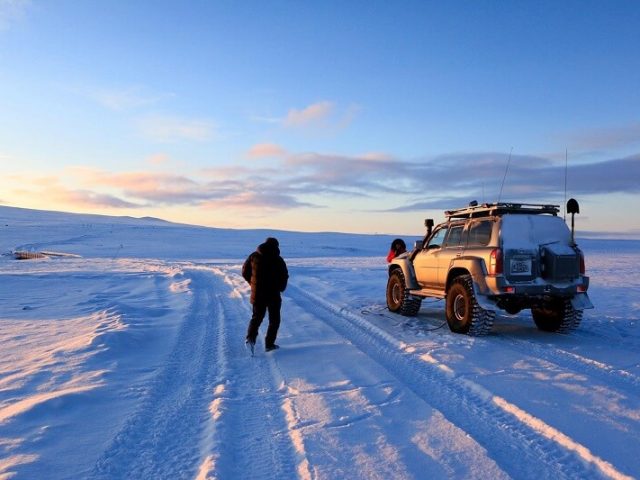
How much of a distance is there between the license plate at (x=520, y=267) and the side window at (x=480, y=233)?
0.59 meters

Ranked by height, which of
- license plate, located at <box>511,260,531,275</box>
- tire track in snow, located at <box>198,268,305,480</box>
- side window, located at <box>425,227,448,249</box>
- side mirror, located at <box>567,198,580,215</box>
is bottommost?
tire track in snow, located at <box>198,268,305,480</box>

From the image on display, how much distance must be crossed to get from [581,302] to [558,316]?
542 mm

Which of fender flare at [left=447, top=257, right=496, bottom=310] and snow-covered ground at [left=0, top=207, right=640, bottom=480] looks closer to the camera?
snow-covered ground at [left=0, top=207, right=640, bottom=480]

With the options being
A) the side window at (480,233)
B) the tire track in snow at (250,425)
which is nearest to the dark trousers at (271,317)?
the tire track in snow at (250,425)

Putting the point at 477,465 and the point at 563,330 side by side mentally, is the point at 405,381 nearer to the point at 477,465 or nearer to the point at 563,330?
the point at 477,465

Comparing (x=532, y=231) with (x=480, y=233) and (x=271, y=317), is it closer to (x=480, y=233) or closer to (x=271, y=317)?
(x=480, y=233)

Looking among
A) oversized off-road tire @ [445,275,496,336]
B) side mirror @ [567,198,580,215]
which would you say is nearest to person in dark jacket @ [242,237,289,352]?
oversized off-road tire @ [445,275,496,336]

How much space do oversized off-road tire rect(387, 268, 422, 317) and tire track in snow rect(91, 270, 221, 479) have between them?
467 cm

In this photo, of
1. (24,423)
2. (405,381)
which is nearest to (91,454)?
(24,423)

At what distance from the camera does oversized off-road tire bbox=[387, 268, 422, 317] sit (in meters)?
11.0

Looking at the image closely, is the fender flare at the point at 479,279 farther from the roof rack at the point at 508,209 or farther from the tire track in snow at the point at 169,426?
the tire track in snow at the point at 169,426

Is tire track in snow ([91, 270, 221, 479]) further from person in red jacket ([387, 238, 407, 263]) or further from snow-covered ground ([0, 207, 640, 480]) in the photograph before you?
person in red jacket ([387, 238, 407, 263])

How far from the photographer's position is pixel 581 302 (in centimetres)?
852

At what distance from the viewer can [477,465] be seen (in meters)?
3.78
